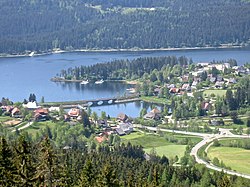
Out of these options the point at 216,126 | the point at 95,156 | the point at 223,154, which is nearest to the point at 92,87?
the point at 216,126

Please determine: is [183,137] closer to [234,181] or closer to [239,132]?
[239,132]

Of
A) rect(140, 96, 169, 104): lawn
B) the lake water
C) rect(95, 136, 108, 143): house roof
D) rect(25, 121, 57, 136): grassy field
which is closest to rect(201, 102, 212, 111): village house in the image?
rect(140, 96, 169, 104): lawn

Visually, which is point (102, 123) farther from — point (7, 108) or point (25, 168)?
point (25, 168)

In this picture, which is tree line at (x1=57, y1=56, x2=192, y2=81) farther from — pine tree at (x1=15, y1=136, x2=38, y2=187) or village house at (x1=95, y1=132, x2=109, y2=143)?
pine tree at (x1=15, y1=136, x2=38, y2=187)

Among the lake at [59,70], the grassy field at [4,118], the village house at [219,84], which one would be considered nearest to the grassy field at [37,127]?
the grassy field at [4,118]

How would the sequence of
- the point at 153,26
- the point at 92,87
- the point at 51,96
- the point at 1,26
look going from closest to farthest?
the point at 51,96 < the point at 92,87 < the point at 153,26 < the point at 1,26

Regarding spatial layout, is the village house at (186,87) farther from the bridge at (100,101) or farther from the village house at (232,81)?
the bridge at (100,101)
